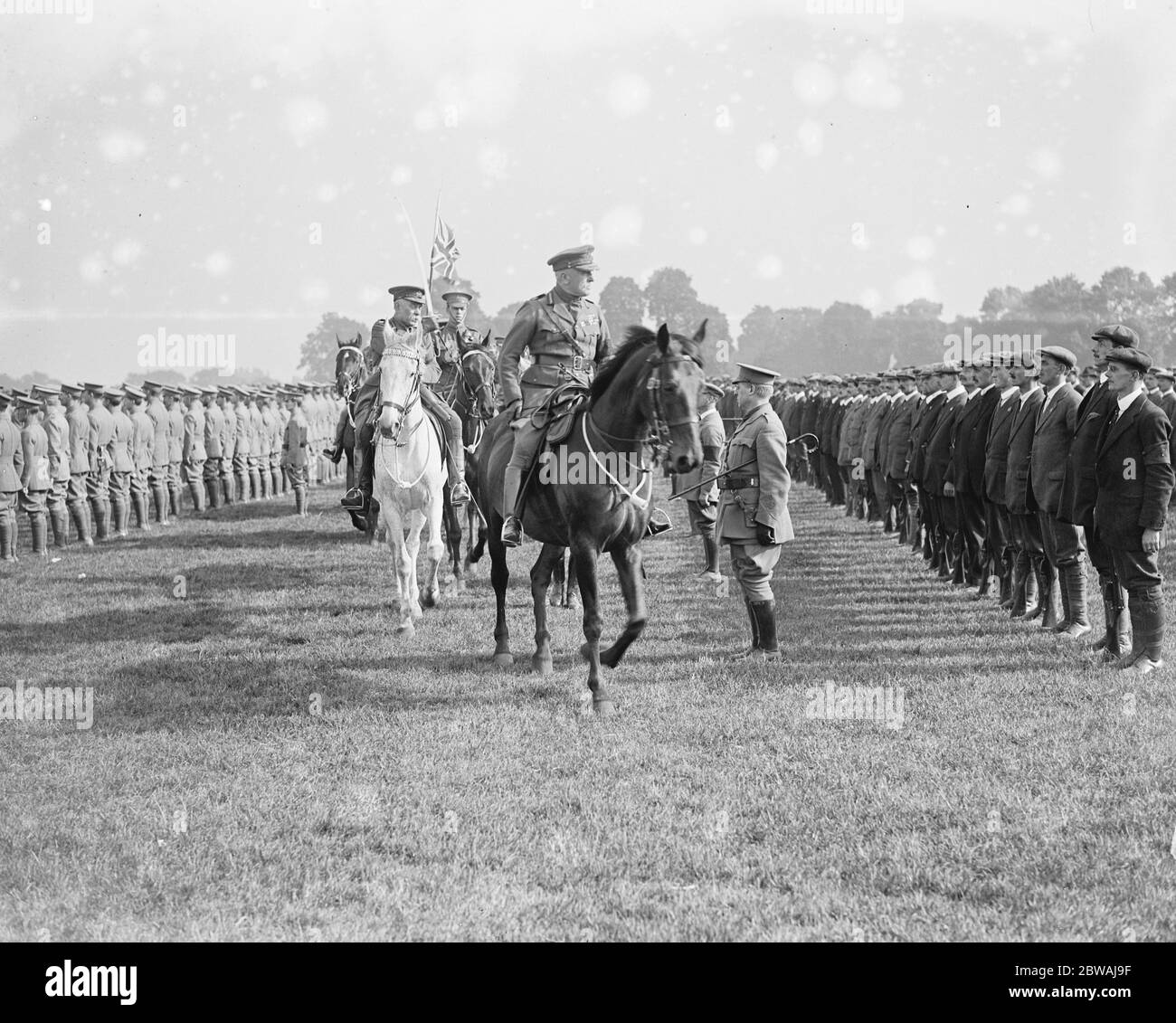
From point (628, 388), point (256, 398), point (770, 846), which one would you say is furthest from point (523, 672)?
point (256, 398)

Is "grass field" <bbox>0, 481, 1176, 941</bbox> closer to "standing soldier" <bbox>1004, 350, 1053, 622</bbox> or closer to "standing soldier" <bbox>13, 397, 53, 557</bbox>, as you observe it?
"standing soldier" <bbox>1004, 350, 1053, 622</bbox>

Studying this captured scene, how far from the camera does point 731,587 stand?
14156 millimetres

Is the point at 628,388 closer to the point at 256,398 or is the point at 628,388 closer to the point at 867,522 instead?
the point at 867,522

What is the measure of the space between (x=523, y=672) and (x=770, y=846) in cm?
419

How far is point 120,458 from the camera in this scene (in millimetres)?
21109

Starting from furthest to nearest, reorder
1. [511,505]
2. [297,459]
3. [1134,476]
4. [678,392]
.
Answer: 1. [297,459]
2. [511,505]
3. [1134,476]
4. [678,392]

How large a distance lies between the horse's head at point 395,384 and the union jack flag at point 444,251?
34.4ft

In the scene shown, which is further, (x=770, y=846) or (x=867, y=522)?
(x=867, y=522)

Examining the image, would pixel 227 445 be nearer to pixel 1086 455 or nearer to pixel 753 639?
pixel 753 639

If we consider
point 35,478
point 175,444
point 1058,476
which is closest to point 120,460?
point 175,444

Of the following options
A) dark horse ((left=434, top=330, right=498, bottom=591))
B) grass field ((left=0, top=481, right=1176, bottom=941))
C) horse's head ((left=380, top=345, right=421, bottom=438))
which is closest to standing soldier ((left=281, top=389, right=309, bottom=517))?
dark horse ((left=434, top=330, right=498, bottom=591))

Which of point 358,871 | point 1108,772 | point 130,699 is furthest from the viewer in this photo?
point 130,699

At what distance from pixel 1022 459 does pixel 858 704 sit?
4.10 m

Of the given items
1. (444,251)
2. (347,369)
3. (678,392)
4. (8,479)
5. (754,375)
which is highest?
(444,251)
